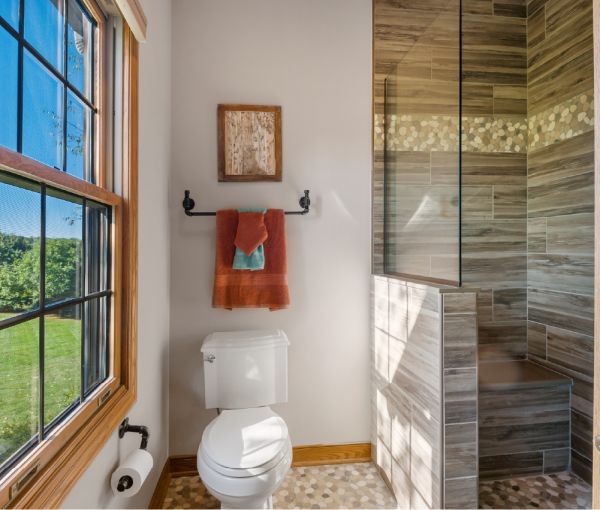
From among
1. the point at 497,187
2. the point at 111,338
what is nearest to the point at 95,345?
the point at 111,338

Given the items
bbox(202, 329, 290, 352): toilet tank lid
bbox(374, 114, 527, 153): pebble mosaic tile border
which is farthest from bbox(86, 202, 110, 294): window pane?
bbox(374, 114, 527, 153): pebble mosaic tile border

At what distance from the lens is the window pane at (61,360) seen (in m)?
0.92

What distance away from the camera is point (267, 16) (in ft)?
6.66

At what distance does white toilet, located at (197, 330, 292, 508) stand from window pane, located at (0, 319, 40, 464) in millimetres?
704

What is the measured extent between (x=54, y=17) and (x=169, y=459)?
2.01m

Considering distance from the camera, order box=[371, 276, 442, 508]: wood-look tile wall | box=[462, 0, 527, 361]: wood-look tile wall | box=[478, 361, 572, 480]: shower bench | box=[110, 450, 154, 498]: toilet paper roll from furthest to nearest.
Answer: box=[462, 0, 527, 361]: wood-look tile wall
box=[478, 361, 572, 480]: shower bench
box=[371, 276, 442, 508]: wood-look tile wall
box=[110, 450, 154, 498]: toilet paper roll

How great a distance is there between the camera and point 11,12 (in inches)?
31.4

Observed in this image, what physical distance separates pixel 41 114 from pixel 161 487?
5.57ft

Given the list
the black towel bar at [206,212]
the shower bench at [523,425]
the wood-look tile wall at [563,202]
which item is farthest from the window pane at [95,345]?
the wood-look tile wall at [563,202]

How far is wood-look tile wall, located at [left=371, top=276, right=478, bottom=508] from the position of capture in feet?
4.46

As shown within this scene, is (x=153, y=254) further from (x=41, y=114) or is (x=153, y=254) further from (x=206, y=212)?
(x=41, y=114)

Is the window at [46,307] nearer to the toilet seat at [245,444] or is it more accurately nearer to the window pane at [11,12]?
the window pane at [11,12]

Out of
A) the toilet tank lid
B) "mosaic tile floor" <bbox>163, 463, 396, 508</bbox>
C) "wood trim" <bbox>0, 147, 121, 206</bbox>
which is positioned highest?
"wood trim" <bbox>0, 147, 121, 206</bbox>

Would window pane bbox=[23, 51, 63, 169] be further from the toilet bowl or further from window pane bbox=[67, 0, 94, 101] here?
the toilet bowl
